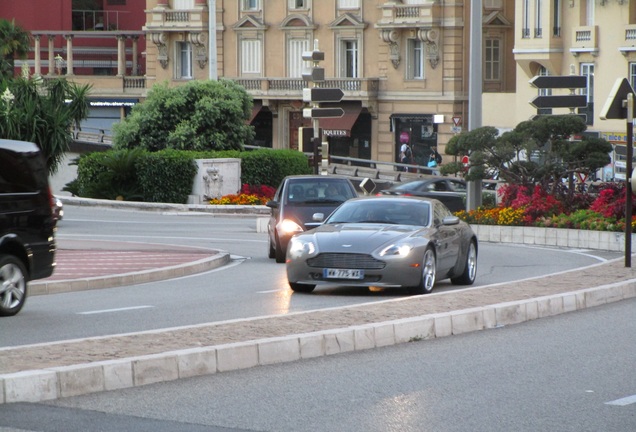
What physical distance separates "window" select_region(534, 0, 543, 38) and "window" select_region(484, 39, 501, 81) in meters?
8.51

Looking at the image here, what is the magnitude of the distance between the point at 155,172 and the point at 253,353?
1250 inches

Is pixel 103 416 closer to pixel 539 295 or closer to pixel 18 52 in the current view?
pixel 539 295

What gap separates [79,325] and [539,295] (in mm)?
5299

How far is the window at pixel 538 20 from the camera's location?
59.1 m

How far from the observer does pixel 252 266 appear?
23.0m

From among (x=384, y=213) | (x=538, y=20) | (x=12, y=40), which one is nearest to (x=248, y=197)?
(x=538, y=20)

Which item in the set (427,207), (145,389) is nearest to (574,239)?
(427,207)

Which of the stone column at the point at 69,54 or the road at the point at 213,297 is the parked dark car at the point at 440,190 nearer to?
the road at the point at 213,297

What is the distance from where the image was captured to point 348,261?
666 inches

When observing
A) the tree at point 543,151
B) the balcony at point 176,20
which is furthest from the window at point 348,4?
the tree at point 543,151

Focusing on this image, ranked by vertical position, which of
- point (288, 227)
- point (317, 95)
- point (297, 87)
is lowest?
point (288, 227)

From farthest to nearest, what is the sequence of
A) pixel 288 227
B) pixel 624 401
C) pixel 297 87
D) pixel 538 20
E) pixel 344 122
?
1. pixel 297 87
2. pixel 344 122
3. pixel 538 20
4. pixel 288 227
5. pixel 624 401

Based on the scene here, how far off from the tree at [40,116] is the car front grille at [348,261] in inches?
833

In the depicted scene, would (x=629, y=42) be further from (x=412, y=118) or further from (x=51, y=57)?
(x=51, y=57)
